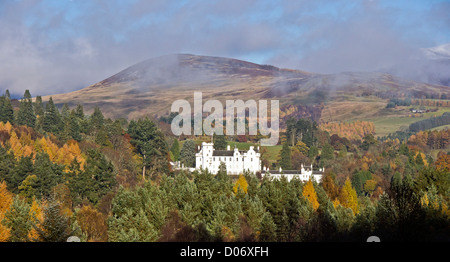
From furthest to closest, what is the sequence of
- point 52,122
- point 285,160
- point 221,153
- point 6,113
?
1. point 285,160
2. point 221,153
3. point 52,122
4. point 6,113

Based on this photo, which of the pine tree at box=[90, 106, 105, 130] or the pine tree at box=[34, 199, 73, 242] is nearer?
the pine tree at box=[34, 199, 73, 242]

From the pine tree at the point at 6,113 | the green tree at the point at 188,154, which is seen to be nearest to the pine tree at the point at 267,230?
the green tree at the point at 188,154

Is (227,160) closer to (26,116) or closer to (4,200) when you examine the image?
(26,116)

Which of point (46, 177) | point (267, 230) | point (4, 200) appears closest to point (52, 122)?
point (46, 177)

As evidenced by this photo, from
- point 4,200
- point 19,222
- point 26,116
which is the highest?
point 26,116

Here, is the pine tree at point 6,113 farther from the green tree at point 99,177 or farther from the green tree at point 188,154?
the green tree at point 99,177

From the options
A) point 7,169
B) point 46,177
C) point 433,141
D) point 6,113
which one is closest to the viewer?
point 46,177

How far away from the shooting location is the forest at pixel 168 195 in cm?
4466

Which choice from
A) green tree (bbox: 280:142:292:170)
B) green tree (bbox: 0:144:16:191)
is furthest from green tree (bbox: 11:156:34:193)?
green tree (bbox: 280:142:292:170)

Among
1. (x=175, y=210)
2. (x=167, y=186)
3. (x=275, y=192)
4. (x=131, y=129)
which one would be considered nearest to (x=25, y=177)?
(x=167, y=186)

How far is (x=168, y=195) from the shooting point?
200ft

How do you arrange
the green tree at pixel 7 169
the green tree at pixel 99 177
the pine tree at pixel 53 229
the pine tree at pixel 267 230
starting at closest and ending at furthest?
the pine tree at pixel 53 229 → the pine tree at pixel 267 230 → the green tree at pixel 7 169 → the green tree at pixel 99 177

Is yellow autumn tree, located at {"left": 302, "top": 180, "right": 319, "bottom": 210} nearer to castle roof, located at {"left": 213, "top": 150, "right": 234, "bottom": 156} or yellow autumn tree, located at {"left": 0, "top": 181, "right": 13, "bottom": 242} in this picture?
yellow autumn tree, located at {"left": 0, "top": 181, "right": 13, "bottom": 242}

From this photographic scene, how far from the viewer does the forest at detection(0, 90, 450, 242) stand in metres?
44.7
